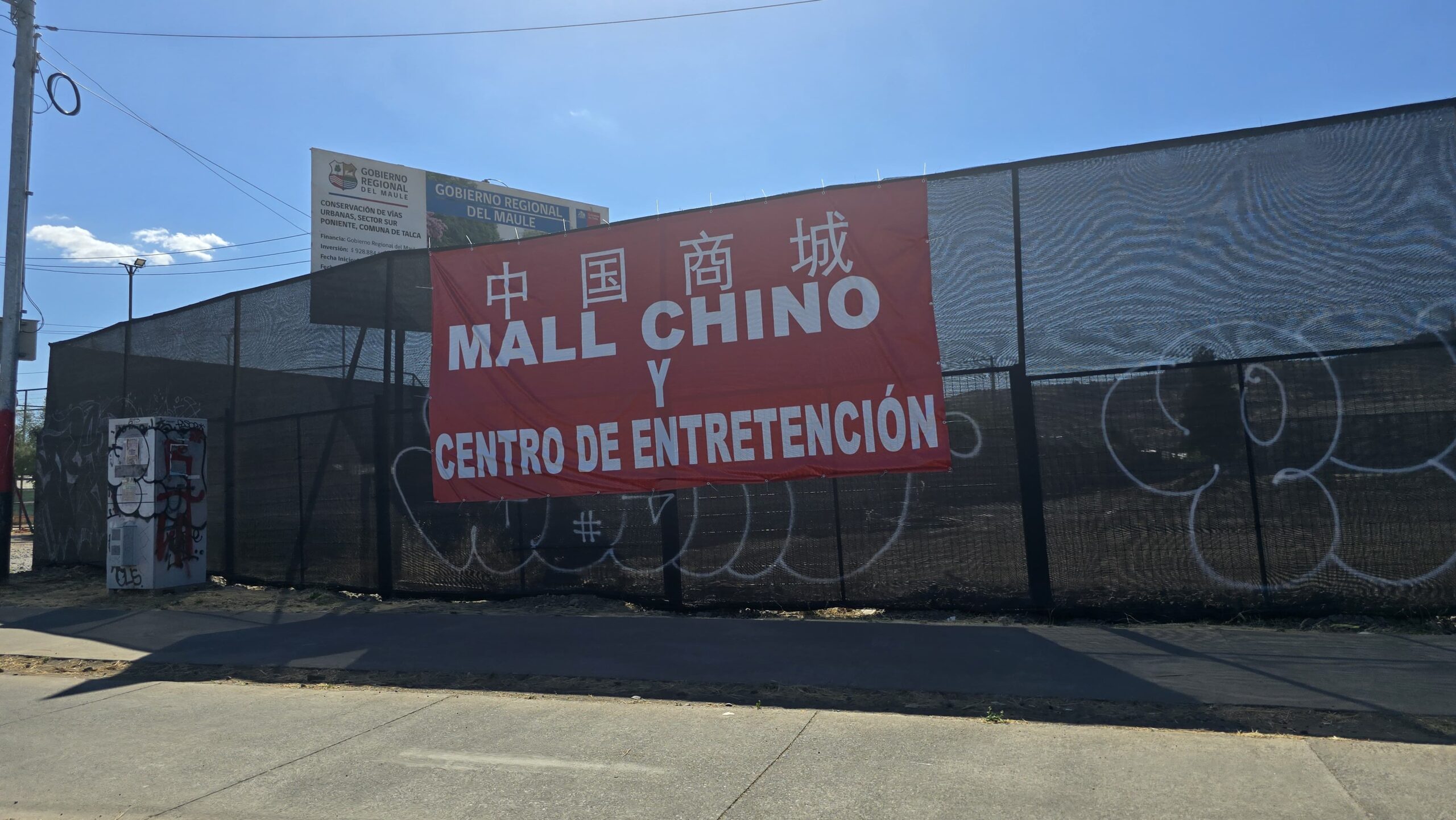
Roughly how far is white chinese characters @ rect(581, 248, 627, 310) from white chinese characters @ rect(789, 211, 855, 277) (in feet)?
5.48

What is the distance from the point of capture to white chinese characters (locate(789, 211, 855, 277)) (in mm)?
7812

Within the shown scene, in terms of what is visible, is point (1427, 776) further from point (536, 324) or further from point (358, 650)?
point (536, 324)

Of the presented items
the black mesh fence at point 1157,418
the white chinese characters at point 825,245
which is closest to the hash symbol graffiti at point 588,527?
the black mesh fence at point 1157,418

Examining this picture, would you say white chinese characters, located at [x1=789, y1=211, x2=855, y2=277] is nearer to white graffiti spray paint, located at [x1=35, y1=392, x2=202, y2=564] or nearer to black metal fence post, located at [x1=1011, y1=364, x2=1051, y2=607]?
black metal fence post, located at [x1=1011, y1=364, x2=1051, y2=607]

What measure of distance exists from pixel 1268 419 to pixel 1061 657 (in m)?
2.40

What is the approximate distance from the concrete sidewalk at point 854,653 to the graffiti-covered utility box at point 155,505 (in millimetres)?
2063

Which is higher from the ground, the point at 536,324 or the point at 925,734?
the point at 536,324

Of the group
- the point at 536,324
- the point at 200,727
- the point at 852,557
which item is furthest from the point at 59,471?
the point at 852,557

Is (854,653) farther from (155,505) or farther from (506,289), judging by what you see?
(155,505)

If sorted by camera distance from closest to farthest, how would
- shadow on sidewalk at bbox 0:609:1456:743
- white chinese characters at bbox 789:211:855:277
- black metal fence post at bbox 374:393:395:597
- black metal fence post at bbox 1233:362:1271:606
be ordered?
shadow on sidewalk at bbox 0:609:1456:743 → black metal fence post at bbox 1233:362:1271:606 → white chinese characters at bbox 789:211:855:277 → black metal fence post at bbox 374:393:395:597

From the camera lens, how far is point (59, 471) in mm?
14211

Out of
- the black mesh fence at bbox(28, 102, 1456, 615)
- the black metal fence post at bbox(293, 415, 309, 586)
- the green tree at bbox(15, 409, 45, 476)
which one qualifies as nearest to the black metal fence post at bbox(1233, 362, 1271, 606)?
the black mesh fence at bbox(28, 102, 1456, 615)

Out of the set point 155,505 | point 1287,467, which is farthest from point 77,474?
point 1287,467

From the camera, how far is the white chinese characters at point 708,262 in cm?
817
